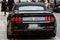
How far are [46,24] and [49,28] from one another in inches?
7.4

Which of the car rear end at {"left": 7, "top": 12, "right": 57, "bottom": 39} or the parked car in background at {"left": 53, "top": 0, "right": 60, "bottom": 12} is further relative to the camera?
the parked car in background at {"left": 53, "top": 0, "right": 60, "bottom": 12}

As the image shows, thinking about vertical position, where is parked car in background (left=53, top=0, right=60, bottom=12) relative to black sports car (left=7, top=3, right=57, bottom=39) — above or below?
below

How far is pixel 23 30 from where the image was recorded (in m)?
8.91

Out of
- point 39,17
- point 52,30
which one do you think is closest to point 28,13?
point 39,17

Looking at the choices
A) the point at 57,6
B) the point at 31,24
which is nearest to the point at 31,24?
the point at 31,24

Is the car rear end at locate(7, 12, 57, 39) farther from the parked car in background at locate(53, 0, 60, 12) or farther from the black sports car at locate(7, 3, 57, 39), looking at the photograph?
the parked car in background at locate(53, 0, 60, 12)

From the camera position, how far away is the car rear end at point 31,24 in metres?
8.93

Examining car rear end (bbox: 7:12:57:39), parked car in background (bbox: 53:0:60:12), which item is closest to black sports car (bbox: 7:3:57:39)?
car rear end (bbox: 7:12:57:39)

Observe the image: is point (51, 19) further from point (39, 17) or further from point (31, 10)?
point (31, 10)

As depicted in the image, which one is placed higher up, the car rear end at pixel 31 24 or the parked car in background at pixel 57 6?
the car rear end at pixel 31 24

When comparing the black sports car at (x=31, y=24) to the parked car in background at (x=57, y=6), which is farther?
the parked car in background at (x=57, y=6)

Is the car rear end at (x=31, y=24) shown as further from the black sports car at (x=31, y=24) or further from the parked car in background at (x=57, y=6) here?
the parked car in background at (x=57, y=6)

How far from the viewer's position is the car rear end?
8930mm

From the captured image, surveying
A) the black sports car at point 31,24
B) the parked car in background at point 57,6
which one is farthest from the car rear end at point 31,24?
the parked car in background at point 57,6
